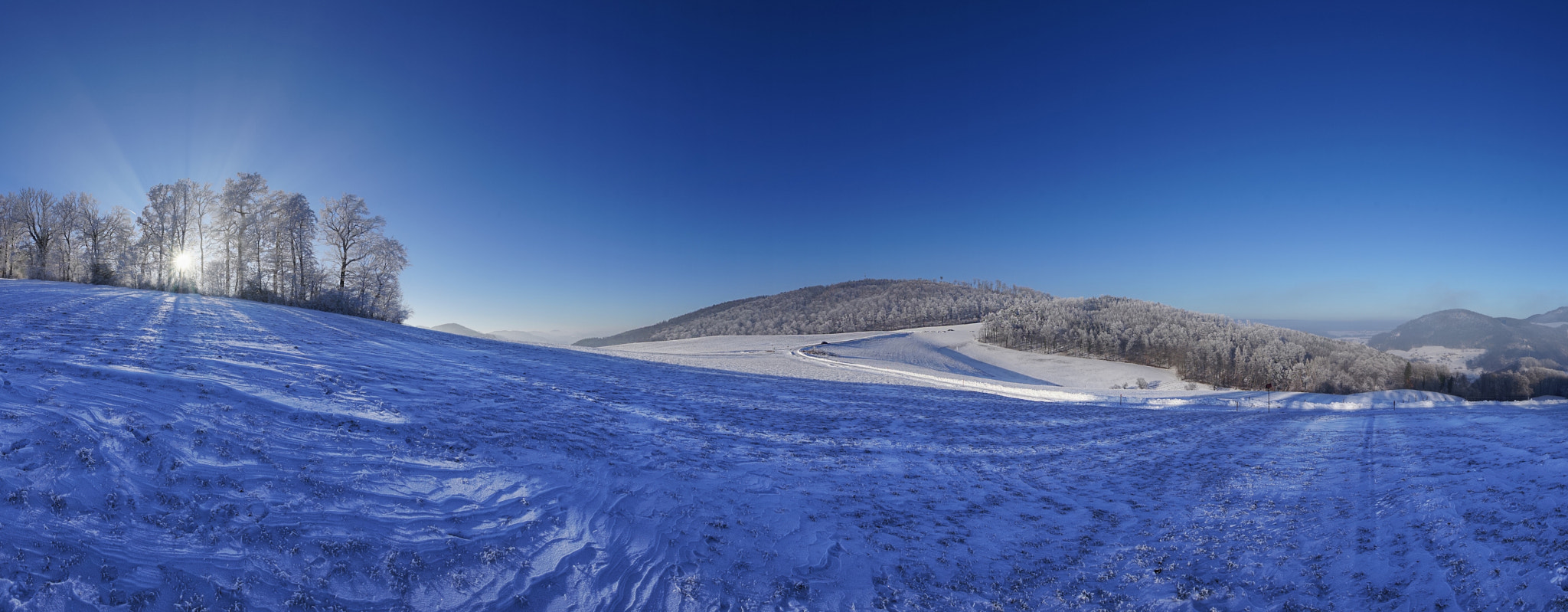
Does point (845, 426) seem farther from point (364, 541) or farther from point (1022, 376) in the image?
point (1022, 376)

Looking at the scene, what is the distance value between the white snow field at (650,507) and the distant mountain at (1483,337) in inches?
4676

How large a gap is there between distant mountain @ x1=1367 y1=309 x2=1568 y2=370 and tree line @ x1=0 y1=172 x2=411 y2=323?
139599 mm

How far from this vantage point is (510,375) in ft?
44.3

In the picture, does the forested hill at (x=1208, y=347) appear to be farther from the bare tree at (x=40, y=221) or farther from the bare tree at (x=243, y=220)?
the bare tree at (x=40, y=221)

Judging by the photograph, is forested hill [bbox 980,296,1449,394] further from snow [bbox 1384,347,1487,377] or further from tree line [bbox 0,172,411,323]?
tree line [bbox 0,172,411,323]

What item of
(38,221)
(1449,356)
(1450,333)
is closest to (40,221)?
(38,221)

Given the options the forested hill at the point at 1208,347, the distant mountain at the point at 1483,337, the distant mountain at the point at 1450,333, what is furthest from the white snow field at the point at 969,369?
the distant mountain at the point at 1450,333

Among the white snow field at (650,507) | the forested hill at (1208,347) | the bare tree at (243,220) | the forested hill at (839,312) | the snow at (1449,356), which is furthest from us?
the forested hill at (839,312)

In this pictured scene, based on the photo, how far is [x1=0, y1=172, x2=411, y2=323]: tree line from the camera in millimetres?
34094

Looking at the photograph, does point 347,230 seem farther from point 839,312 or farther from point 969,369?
point 839,312

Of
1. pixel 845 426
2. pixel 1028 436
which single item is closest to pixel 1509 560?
pixel 1028 436

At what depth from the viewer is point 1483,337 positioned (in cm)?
11144

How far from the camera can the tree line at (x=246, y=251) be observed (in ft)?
112

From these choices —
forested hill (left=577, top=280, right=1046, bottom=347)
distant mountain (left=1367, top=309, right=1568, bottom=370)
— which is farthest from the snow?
forested hill (left=577, top=280, right=1046, bottom=347)
